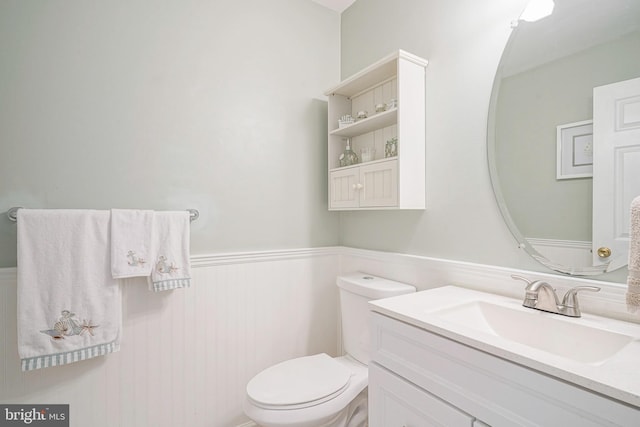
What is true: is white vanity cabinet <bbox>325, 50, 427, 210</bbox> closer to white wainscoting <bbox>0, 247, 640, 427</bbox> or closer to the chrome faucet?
white wainscoting <bbox>0, 247, 640, 427</bbox>

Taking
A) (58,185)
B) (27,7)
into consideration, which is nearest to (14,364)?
(58,185)

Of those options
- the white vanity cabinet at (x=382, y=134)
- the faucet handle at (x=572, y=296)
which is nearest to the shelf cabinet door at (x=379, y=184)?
the white vanity cabinet at (x=382, y=134)

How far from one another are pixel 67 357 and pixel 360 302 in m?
1.20

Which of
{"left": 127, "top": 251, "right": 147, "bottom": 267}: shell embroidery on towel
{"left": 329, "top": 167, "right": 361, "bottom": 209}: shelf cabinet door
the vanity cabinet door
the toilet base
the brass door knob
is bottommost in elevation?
the toilet base

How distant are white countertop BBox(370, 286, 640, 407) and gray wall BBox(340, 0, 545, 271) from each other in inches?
8.5

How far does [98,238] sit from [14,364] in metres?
0.54

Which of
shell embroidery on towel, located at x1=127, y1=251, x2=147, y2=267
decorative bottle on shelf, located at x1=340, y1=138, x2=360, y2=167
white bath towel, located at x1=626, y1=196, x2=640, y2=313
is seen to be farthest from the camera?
decorative bottle on shelf, located at x1=340, y1=138, x2=360, y2=167

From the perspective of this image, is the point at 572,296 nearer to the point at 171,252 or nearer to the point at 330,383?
the point at 330,383

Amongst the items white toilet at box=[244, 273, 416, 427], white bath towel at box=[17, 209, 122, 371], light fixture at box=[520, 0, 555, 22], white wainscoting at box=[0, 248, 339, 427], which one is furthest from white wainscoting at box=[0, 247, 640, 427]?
light fixture at box=[520, 0, 555, 22]

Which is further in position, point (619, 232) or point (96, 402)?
point (96, 402)

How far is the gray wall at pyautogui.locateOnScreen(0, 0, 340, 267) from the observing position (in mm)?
1194

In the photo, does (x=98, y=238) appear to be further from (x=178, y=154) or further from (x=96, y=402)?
(x=96, y=402)

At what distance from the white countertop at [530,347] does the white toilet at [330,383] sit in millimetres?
346

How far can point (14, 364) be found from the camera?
1152 mm
